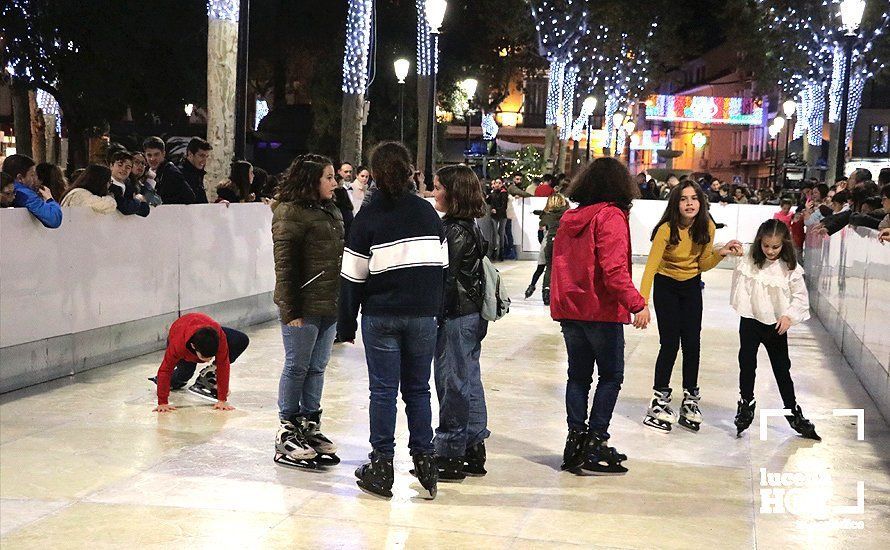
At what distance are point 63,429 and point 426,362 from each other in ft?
9.23

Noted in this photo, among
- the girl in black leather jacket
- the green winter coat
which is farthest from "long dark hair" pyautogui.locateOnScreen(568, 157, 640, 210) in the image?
the green winter coat

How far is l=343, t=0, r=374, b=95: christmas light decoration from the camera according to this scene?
22047mm

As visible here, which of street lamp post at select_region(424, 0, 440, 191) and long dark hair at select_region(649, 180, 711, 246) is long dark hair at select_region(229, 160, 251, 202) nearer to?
long dark hair at select_region(649, 180, 711, 246)

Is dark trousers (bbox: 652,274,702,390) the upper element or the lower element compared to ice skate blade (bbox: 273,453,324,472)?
upper

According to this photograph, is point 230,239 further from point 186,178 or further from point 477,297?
point 477,297

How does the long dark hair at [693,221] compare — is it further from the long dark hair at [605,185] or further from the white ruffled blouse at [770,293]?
the long dark hair at [605,185]

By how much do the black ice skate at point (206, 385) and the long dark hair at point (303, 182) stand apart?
2.43 meters

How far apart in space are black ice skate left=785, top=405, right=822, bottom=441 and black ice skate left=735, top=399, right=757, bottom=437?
30 centimetres

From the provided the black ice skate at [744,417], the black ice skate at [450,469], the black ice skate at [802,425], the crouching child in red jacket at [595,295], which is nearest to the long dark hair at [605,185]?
the crouching child in red jacket at [595,295]

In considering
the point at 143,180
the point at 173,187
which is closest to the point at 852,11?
the point at 173,187

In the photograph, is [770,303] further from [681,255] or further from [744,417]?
[744,417]

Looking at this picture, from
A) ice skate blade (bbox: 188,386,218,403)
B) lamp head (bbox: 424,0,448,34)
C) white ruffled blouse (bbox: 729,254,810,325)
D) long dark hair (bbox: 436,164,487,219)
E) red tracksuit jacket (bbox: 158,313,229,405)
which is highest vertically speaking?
lamp head (bbox: 424,0,448,34)

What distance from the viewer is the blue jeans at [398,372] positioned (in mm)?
6309

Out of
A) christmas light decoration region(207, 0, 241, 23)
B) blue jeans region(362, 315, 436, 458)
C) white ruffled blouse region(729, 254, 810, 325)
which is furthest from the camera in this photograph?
christmas light decoration region(207, 0, 241, 23)
